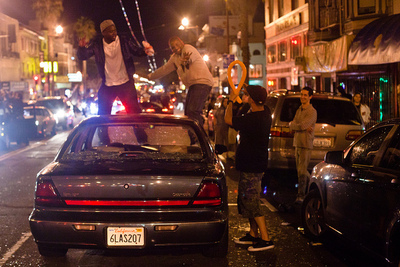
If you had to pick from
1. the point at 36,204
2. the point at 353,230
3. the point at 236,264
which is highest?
the point at 36,204

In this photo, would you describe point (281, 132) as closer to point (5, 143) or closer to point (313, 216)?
point (313, 216)

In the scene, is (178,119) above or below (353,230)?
above

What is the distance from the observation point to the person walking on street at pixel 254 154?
6078 millimetres

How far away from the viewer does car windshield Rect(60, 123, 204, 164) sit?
5.63 meters

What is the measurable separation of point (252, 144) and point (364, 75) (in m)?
15.3

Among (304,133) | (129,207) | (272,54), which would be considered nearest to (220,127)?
(304,133)

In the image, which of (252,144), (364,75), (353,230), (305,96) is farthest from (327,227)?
(364,75)

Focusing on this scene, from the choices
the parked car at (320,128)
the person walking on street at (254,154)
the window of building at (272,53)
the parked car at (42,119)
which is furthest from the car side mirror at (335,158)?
the window of building at (272,53)

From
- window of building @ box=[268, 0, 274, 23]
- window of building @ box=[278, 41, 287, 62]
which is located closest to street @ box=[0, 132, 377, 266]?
window of building @ box=[278, 41, 287, 62]

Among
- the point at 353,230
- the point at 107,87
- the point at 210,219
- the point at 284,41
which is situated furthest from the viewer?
the point at 284,41

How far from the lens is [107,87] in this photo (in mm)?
8383

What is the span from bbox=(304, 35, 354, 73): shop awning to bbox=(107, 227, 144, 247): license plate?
15741mm

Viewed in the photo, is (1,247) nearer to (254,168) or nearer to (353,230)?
(254,168)

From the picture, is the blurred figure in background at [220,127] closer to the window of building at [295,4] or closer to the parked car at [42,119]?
the parked car at [42,119]
